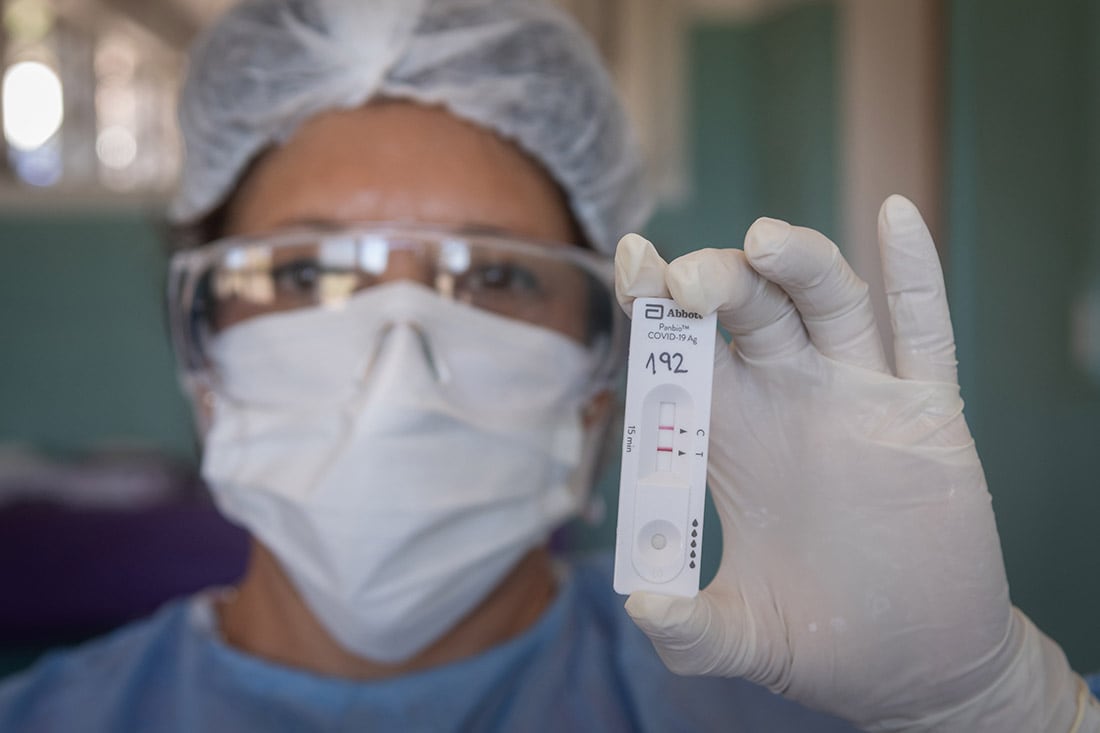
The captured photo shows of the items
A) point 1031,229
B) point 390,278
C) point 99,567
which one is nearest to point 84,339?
point 99,567

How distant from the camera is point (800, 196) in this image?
2.58m

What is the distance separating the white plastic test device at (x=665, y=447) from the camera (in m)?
0.60

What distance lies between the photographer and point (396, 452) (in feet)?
3.18

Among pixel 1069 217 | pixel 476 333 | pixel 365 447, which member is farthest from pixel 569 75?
pixel 1069 217

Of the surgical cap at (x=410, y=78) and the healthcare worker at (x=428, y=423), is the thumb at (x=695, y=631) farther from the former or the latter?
the surgical cap at (x=410, y=78)

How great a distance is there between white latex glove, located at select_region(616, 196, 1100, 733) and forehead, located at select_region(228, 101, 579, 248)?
20.4 inches

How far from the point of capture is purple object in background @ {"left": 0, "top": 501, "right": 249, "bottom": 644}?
2.16 meters

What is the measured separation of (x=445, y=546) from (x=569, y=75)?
0.66 m

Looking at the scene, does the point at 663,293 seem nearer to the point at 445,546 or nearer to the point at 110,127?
the point at 445,546

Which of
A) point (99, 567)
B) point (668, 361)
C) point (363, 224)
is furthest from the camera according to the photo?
point (99, 567)

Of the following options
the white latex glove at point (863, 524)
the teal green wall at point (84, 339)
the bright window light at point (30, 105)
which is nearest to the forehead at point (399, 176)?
the white latex glove at point (863, 524)

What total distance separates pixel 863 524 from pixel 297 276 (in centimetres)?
72

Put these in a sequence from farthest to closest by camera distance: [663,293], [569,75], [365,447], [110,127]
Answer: [110,127] → [569,75] → [365,447] → [663,293]

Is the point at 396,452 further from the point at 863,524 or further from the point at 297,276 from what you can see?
the point at 863,524
